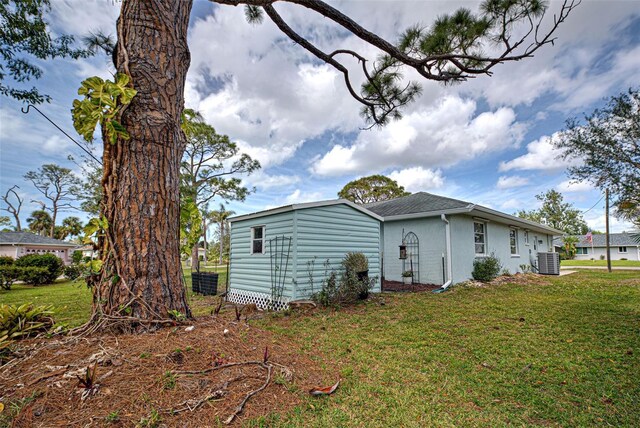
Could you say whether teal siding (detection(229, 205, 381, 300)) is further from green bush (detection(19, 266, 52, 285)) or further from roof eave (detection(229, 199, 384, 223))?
green bush (detection(19, 266, 52, 285))

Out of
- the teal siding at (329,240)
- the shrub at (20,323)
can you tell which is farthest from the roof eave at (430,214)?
the shrub at (20,323)

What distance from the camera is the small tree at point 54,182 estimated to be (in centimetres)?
2586

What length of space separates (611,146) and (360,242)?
9.33 metres

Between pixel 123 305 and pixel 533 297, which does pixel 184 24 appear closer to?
pixel 123 305

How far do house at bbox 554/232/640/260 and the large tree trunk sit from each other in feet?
152

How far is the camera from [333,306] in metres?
6.92

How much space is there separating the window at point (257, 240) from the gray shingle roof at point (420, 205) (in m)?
5.51

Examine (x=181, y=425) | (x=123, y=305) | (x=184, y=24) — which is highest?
(x=184, y=24)

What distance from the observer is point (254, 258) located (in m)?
8.12

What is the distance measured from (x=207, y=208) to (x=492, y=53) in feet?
62.2

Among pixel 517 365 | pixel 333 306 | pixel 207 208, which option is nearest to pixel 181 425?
pixel 517 365

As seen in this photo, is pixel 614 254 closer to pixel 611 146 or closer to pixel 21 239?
pixel 611 146

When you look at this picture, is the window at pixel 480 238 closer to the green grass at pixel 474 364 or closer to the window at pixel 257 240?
the green grass at pixel 474 364

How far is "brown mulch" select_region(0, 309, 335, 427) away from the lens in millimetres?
1638
